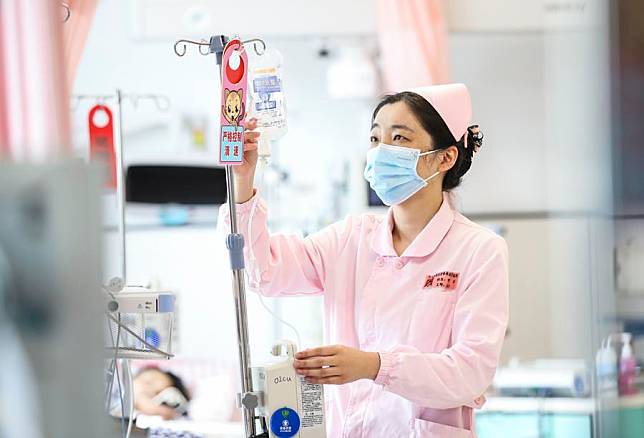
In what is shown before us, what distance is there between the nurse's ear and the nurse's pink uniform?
9 centimetres

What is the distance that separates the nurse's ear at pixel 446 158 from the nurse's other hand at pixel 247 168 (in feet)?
1.41

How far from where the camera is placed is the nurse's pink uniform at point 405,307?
1.74 m

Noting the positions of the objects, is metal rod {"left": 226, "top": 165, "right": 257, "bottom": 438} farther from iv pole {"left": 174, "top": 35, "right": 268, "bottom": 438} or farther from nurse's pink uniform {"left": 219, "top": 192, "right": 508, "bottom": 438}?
nurse's pink uniform {"left": 219, "top": 192, "right": 508, "bottom": 438}

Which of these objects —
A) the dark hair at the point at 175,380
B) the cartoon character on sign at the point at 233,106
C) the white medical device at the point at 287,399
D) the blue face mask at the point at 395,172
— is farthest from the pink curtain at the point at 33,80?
the dark hair at the point at 175,380

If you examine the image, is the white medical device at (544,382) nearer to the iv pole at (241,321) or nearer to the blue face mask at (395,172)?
the blue face mask at (395,172)

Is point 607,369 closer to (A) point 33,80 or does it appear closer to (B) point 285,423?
(B) point 285,423

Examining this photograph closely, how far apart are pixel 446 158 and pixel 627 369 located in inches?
30.6

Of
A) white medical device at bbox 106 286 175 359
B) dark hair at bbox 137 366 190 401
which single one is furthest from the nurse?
dark hair at bbox 137 366 190 401

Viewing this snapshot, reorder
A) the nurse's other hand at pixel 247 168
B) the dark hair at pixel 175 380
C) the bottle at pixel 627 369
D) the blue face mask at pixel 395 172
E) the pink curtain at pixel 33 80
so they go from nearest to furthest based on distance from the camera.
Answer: the pink curtain at pixel 33 80
the bottle at pixel 627 369
the nurse's other hand at pixel 247 168
the blue face mask at pixel 395 172
the dark hair at pixel 175 380

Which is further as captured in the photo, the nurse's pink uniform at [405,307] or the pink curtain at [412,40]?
the pink curtain at [412,40]

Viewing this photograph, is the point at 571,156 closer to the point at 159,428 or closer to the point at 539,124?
the point at 539,124

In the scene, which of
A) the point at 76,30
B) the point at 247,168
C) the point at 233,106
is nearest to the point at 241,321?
the point at 247,168

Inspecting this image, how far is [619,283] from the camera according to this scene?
1211 mm

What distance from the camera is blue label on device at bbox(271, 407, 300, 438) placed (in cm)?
166
